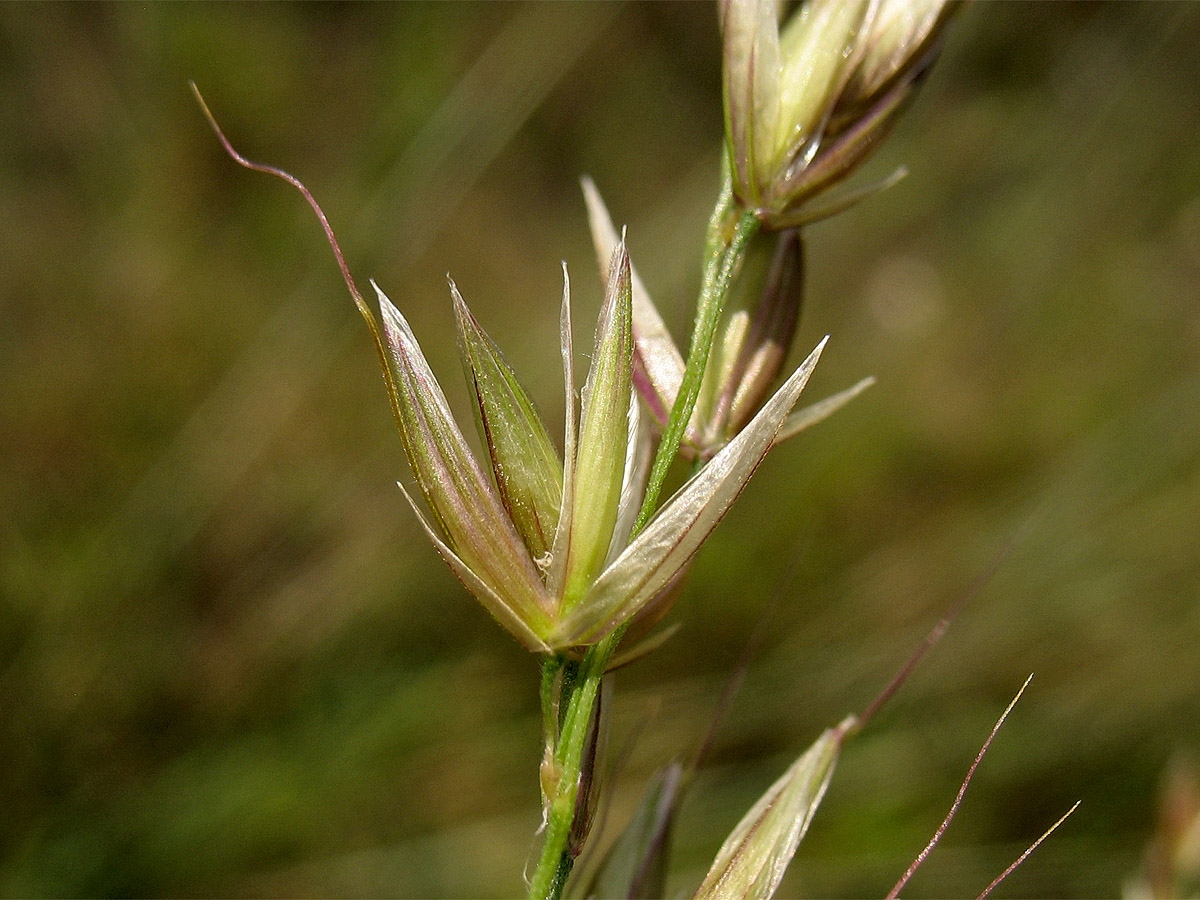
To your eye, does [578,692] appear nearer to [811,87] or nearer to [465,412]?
[811,87]

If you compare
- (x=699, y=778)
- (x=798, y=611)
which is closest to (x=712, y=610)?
(x=798, y=611)

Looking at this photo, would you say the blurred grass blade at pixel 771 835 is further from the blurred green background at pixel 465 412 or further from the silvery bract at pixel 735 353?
the blurred green background at pixel 465 412

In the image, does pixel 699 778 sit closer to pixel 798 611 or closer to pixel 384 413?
pixel 798 611

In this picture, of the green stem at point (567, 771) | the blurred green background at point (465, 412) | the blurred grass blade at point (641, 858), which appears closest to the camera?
the green stem at point (567, 771)

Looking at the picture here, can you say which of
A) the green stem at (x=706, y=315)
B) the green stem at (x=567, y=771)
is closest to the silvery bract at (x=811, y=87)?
the green stem at (x=706, y=315)

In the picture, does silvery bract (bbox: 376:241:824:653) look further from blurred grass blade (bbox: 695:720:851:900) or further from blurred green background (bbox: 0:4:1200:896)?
blurred green background (bbox: 0:4:1200:896)

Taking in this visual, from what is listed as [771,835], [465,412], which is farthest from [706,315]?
[465,412]
